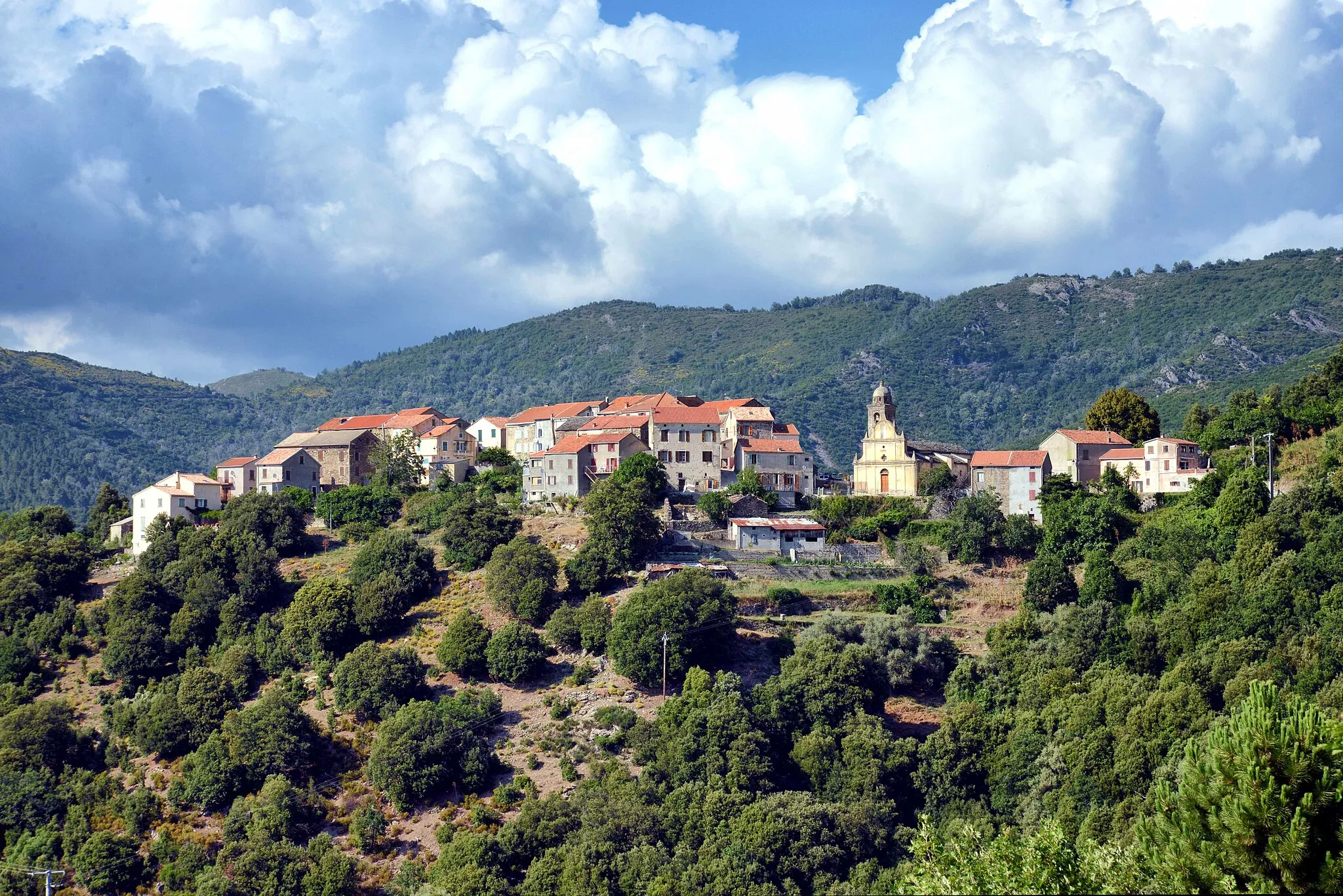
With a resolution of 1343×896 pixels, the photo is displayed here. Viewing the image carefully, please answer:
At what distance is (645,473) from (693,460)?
6.13 m

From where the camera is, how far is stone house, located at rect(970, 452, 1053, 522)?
83875mm

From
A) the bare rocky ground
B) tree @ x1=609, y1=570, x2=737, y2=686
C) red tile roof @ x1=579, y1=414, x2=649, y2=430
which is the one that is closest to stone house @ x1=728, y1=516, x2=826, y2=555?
the bare rocky ground

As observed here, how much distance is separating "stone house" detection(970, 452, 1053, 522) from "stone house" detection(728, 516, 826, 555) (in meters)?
11.1

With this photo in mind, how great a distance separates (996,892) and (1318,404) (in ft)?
188

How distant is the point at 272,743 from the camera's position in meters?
64.8

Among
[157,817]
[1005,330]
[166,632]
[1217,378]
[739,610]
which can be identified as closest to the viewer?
[157,817]

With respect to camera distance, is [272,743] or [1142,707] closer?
[1142,707]

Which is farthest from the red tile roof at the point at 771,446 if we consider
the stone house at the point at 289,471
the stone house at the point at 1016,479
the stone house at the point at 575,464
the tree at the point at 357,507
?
the stone house at the point at 289,471

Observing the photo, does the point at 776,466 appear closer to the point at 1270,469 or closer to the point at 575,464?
the point at 575,464

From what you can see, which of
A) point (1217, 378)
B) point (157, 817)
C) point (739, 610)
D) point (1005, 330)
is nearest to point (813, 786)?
point (739, 610)

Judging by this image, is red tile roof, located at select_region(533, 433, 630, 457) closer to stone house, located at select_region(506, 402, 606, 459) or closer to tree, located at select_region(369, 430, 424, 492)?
stone house, located at select_region(506, 402, 606, 459)

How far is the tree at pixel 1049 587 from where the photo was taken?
72.2 m

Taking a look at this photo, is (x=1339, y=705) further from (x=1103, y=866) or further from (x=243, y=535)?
(x=243, y=535)

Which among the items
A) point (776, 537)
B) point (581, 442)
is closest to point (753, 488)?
point (776, 537)
